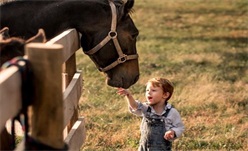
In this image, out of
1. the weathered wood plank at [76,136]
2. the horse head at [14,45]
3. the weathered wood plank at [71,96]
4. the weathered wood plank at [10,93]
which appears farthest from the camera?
the weathered wood plank at [76,136]

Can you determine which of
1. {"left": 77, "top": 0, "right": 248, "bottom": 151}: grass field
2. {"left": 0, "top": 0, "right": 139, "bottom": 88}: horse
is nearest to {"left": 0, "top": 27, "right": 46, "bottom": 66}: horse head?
{"left": 0, "top": 0, "right": 139, "bottom": 88}: horse

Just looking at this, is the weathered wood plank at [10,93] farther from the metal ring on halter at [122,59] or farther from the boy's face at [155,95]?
the metal ring on halter at [122,59]

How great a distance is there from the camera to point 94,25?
4.89 metres

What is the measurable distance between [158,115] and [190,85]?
4922 millimetres

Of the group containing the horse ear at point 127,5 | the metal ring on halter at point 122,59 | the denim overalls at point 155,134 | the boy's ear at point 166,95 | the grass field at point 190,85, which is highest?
the horse ear at point 127,5

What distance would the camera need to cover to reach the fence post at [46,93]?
2426mm

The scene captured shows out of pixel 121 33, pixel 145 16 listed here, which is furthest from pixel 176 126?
pixel 145 16

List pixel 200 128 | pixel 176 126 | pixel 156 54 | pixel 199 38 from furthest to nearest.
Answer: pixel 199 38 < pixel 156 54 < pixel 200 128 < pixel 176 126

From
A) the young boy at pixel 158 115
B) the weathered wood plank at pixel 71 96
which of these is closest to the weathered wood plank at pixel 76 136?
the weathered wood plank at pixel 71 96

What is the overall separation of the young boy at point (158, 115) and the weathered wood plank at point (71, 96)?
35 cm

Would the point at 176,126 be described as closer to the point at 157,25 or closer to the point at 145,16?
the point at 157,25

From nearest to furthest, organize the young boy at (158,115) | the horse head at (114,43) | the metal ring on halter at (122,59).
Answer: the young boy at (158,115) → the horse head at (114,43) → the metal ring on halter at (122,59)

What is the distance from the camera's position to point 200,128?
23.5 feet

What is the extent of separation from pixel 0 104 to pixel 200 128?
200 inches
